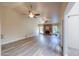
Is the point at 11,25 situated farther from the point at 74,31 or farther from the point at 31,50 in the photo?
the point at 74,31

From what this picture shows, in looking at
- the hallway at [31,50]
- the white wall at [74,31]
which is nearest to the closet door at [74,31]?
the white wall at [74,31]

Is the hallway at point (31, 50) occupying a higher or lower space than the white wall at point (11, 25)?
lower

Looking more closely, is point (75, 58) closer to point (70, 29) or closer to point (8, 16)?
point (70, 29)

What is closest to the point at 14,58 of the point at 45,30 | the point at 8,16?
the point at 8,16

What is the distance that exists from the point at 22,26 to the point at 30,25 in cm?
214

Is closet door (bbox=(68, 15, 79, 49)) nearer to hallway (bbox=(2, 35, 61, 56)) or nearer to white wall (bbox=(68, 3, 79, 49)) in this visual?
white wall (bbox=(68, 3, 79, 49))

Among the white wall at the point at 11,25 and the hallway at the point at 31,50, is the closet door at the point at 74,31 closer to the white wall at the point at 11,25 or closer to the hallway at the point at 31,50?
the hallway at the point at 31,50

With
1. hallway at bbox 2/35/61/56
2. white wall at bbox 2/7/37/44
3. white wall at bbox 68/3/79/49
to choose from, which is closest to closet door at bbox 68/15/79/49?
white wall at bbox 68/3/79/49

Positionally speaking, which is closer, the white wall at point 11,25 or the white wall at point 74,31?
the white wall at point 74,31

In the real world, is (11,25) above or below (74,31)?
above

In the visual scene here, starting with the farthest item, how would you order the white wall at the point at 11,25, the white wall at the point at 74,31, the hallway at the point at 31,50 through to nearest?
1. the white wall at the point at 11,25
2. the white wall at the point at 74,31
3. the hallway at the point at 31,50

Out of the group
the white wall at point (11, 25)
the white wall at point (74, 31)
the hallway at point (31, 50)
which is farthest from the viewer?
the white wall at point (11, 25)

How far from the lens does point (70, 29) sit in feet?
17.7

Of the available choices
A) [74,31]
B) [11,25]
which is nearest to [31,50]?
[74,31]
